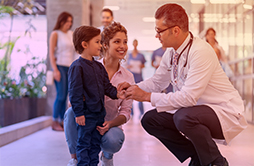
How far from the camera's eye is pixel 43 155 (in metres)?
2.83

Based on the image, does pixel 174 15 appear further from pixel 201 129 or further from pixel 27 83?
pixel 27 83

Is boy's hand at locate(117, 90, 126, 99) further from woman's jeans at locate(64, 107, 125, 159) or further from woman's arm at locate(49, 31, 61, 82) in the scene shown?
woman's arm at locate(49, 31, 61, 82)

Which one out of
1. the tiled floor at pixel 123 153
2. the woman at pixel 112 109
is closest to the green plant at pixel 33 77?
the tiled floor at pixel 123 153

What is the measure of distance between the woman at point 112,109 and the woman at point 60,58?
6.32 ft

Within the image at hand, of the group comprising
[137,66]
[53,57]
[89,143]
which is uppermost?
[53,57]

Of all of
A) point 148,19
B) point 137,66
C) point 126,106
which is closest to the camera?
point 126,106

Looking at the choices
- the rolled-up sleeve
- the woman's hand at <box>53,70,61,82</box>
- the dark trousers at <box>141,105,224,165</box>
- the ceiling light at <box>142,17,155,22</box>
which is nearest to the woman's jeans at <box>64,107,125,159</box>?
the rolled-up sleeve

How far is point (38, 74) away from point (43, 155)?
2928mm

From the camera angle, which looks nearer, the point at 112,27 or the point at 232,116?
the point at 232,116

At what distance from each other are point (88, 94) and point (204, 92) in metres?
0.73

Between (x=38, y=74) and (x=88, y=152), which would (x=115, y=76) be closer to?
(x=88, y=152)

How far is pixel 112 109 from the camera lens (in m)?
2.35

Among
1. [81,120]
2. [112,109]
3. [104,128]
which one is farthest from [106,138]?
[112,109]

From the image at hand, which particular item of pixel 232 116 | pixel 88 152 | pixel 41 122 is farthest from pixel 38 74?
pixel 232 116
